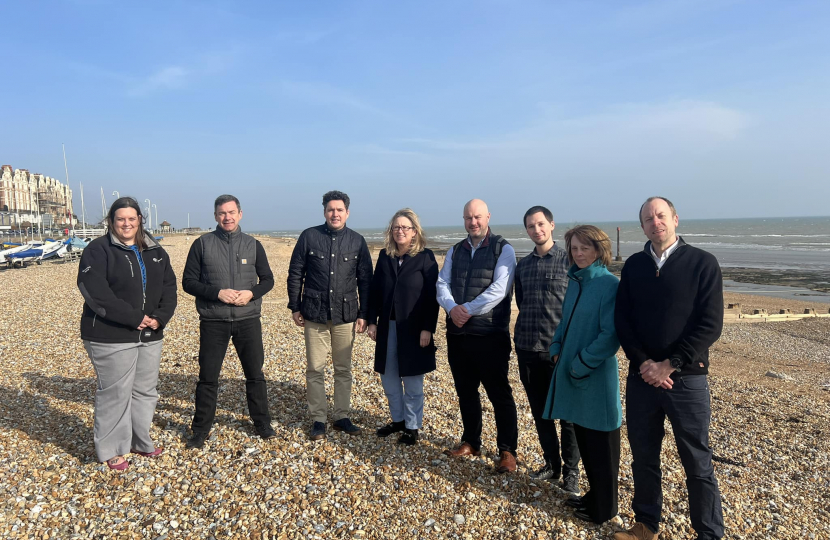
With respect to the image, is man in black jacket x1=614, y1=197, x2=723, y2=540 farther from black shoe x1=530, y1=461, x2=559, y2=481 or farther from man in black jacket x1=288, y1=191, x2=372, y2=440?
man in black jacket x1=288, y1=191, x2=372, y2=440

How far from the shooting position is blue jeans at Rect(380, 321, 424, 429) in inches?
173

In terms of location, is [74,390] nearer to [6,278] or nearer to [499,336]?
[499,336]

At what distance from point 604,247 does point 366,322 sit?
2265 millimetres

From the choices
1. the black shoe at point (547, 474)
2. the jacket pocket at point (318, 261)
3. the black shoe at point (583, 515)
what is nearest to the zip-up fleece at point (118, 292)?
the jacket pocket at point (318, 261)

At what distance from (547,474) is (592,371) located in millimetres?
1165

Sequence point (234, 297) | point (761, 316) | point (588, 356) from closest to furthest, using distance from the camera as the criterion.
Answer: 1. point (588, 356)
2. point (234, 297)
3. point (761, 316)

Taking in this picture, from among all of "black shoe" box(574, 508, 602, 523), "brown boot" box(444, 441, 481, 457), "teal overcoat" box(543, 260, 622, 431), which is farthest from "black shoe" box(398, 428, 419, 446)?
"black shoe" box(574, 508, 602, 523)

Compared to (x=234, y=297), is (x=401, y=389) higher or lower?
lower

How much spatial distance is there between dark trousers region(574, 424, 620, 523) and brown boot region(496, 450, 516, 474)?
31.1 inches

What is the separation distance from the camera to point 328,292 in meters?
4.43

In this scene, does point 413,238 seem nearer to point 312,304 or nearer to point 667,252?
point 312,304

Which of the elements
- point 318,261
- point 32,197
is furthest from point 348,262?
point 32,197

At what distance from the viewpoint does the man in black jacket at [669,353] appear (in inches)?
111

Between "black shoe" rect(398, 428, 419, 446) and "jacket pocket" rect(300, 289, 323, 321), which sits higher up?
"jacket pocket" rect(300, 289, 323, 321)
